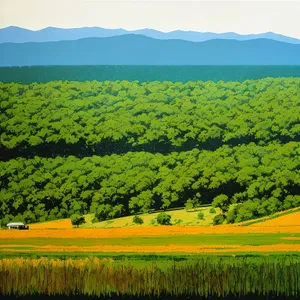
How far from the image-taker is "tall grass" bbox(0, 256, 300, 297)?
7090mm

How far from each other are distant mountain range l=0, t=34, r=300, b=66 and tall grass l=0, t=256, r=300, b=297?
190 cm

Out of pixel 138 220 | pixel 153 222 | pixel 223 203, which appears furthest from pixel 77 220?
pixel 223 203

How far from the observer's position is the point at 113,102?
7.79 m

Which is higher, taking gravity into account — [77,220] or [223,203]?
[223,203]

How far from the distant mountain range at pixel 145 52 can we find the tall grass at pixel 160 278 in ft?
6.25

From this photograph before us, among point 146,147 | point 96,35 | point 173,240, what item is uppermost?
point 96,35

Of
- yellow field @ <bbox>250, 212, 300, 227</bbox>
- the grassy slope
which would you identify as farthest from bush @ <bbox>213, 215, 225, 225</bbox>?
Result: yellow field @ <bbox>250, 212, 300, 227</bbox>

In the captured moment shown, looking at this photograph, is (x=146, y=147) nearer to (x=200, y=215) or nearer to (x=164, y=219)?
(x=164, y=219)

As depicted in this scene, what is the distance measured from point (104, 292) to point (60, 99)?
72.6 inches

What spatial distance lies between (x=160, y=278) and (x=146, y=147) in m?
1.27

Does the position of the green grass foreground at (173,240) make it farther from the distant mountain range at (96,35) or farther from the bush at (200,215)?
the distant mountain range at (96,35)

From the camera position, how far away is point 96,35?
7785 mm

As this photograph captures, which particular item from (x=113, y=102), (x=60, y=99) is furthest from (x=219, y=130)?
(x=60, y=99)

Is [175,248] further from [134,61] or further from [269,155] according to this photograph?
[134,61]
